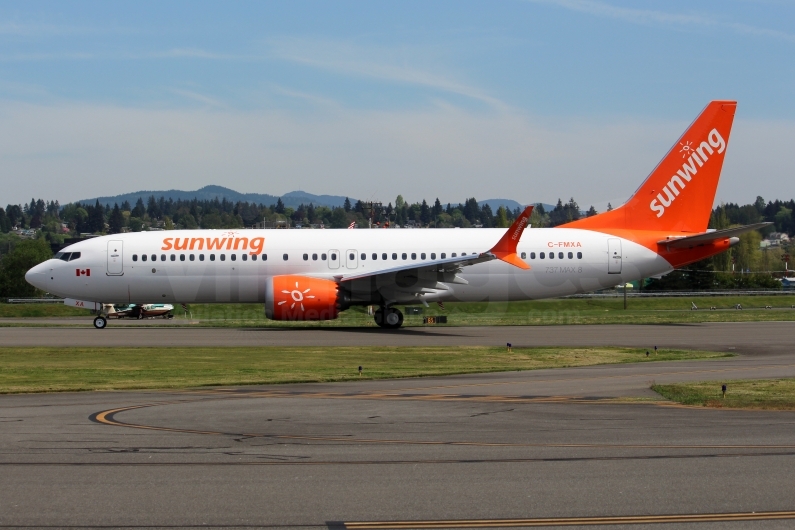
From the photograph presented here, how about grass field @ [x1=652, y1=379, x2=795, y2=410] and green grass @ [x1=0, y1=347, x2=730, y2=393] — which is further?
green grass @ [x1=0, y1=347, x2=730, y2=393]

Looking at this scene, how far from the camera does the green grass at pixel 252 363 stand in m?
20.3

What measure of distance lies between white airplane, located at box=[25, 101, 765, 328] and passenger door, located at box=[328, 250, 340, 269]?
5 cm

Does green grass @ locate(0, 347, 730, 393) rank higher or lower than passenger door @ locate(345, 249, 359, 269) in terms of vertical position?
lower

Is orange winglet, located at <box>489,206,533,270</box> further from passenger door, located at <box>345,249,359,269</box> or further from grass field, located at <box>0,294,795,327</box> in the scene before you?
grass field, located at <box>0,294,795,327</box>

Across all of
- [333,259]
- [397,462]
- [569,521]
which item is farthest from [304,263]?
[569,521]

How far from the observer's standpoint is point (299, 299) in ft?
114

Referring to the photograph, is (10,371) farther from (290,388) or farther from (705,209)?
(705,209)

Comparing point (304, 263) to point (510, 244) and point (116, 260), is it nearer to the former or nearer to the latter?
point (116, 260)

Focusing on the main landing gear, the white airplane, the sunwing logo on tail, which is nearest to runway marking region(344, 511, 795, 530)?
the white airplane

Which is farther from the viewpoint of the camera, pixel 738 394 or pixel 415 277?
pixel 415 277

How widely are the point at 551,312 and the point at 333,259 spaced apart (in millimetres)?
17759

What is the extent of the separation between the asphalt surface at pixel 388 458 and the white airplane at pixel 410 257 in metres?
18.4

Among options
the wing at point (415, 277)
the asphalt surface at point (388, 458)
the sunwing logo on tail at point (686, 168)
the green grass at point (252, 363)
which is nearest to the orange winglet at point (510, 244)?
the wing at point (415, 277)

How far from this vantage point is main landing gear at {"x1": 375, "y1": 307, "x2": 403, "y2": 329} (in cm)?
3744
